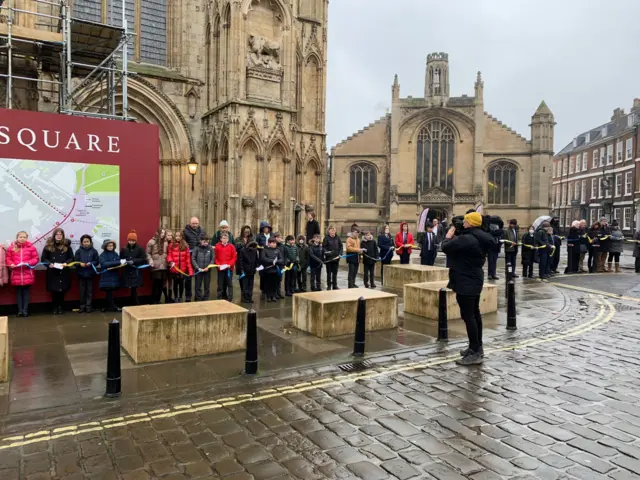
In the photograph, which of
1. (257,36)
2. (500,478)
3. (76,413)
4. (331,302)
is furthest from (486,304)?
(257,36)

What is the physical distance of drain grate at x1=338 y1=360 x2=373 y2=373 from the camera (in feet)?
20.3

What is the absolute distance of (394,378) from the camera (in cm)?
591

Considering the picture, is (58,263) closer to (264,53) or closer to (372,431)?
(372,431)

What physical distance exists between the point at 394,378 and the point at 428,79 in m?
54.0

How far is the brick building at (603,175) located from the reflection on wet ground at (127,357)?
46.3 m

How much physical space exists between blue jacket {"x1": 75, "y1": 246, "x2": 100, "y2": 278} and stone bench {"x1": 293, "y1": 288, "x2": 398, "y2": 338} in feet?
12.9

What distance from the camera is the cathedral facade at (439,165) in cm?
4934

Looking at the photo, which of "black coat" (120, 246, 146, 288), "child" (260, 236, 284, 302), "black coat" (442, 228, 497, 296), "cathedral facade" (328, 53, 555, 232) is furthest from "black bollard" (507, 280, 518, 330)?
"cathedral facade" (328, 53, 555, 232)

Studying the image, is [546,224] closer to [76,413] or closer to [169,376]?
[169,376]

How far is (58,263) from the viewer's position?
345 inches

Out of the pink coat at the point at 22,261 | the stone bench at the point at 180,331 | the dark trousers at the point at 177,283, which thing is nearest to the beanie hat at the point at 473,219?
the stone bench at the point at 180,331

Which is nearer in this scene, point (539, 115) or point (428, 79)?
point (539, 115)

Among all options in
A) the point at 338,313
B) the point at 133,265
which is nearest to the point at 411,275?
the point at 338,313

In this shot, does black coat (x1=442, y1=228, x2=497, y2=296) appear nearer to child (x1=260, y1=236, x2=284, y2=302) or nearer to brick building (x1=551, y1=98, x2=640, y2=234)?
child (x1=260, y1=236, x2=284, y2=302)
